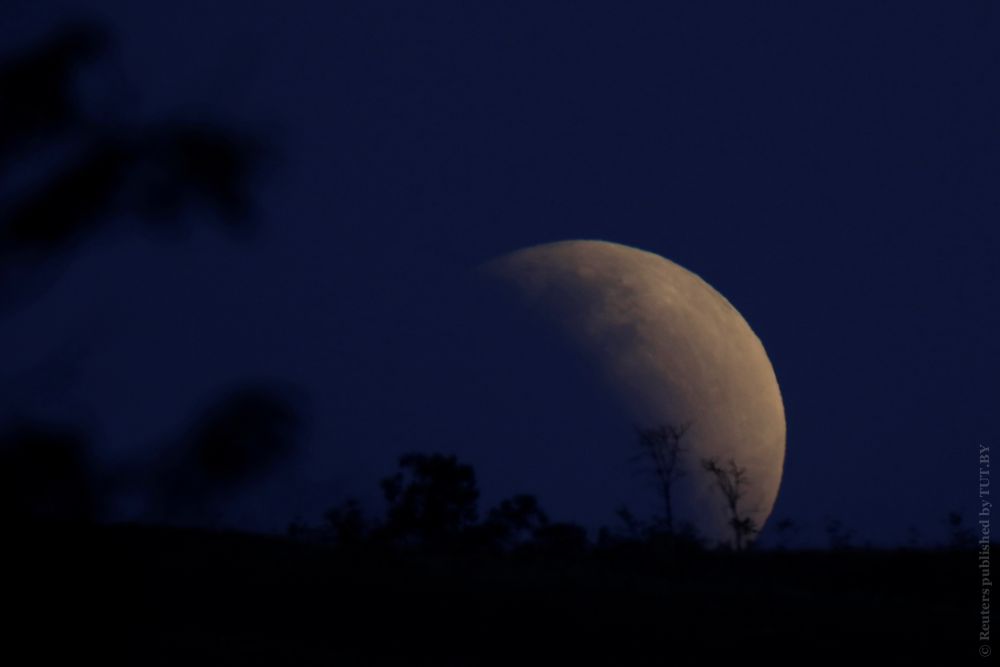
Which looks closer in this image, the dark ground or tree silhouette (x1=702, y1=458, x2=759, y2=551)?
the dark ground

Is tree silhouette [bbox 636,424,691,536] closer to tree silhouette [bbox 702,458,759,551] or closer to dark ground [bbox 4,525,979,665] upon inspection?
tree silhouette [bbox 702,458,759,551]

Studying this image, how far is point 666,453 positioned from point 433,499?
36.4 feet

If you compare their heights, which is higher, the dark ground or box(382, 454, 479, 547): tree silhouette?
box(382, 454, 479, 547): tree silhouette

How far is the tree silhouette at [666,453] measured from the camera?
1305 inches

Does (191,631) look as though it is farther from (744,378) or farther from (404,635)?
(744,378)

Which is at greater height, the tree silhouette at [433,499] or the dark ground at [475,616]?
the tree silhouette at [433,499]

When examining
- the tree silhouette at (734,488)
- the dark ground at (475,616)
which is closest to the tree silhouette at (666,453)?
the tree silhouette at (734,488)

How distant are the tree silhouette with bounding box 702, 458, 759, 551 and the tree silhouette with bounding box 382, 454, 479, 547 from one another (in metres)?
10.0

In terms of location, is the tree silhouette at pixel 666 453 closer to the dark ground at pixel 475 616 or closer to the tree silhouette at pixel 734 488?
the tree silhouette at pixel 734 488

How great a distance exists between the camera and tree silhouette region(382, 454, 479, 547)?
41.1 m

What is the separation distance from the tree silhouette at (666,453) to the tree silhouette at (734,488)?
42.2 inches

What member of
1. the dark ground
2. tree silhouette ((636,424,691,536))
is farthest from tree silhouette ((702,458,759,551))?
the dark ground

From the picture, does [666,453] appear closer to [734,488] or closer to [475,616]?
[734,488]

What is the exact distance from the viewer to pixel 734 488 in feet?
112
